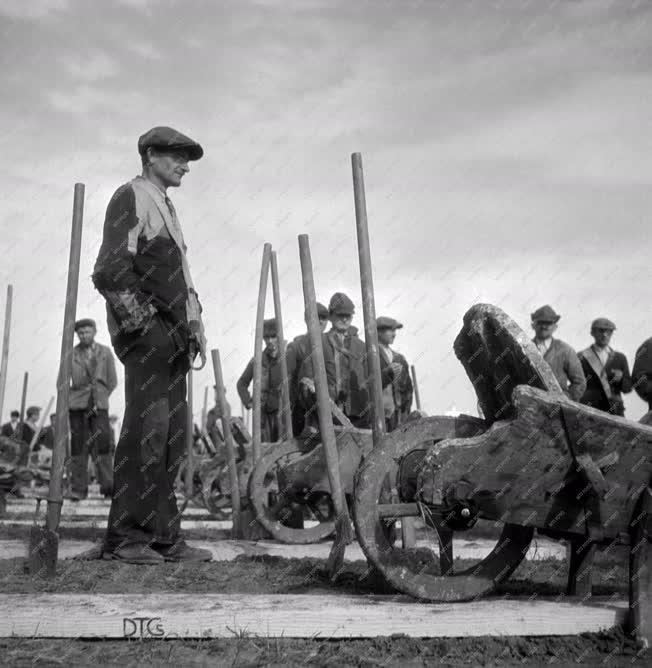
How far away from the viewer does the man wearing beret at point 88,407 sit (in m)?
9.82

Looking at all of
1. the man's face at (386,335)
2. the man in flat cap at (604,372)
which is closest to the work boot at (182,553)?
A: the man's face at (386,335)

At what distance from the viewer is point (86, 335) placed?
32.9ft

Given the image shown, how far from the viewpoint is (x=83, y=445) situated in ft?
32.2

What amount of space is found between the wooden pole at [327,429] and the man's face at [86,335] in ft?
19.3

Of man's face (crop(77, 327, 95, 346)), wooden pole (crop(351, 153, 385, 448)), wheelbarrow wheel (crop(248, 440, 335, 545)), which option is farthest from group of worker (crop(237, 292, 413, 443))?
man's face (crop(77, 327, 95, 346))

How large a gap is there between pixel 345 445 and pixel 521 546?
2173 millimetres

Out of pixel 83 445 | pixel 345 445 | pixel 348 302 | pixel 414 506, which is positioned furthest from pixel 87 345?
pixel 414 506

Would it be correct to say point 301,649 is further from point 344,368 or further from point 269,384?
point 269,384

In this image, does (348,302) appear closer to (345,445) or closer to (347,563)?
(345,445)

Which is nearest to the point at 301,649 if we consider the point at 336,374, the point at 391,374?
the point at 336,374

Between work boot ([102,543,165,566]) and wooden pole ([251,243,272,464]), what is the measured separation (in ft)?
6.46

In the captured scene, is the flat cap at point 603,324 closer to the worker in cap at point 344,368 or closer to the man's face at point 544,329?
the man's face at point 544,329

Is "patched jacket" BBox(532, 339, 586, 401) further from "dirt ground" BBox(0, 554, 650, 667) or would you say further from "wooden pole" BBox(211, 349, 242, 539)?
"dirt ground" BBox(0, 554, 650, 667)

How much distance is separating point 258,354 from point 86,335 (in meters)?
4.26
